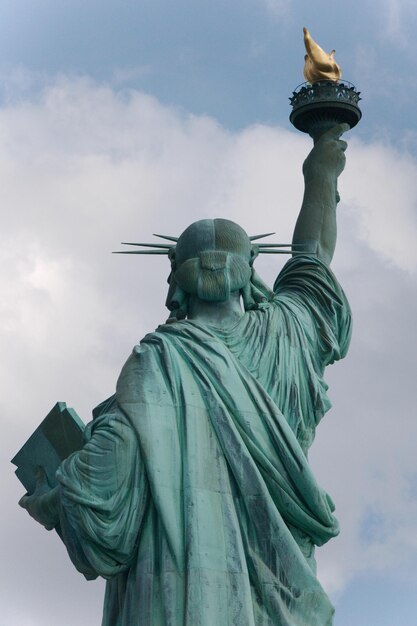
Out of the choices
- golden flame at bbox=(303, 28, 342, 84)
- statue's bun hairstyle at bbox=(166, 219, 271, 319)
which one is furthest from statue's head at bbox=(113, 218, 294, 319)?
golden flame at bbox=(303, 28, 342, 84)

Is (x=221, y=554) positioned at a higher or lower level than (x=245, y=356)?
lower

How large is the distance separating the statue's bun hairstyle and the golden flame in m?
2.61

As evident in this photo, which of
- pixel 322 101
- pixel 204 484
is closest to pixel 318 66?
pixel 322 101

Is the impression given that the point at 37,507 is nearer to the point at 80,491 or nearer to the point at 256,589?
the point at 80,491

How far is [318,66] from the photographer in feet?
76.7

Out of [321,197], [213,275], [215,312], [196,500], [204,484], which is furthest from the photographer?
[321,197]

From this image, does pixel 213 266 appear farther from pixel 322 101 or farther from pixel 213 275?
pixel 322 101

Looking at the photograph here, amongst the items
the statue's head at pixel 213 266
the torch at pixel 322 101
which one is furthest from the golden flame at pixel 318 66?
the statue's head at pixel 213 266

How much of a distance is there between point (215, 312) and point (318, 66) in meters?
3.57

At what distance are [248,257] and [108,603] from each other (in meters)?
3.70

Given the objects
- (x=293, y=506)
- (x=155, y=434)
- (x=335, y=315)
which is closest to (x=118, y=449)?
(x=155, y=434)

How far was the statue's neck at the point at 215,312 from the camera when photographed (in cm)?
2119

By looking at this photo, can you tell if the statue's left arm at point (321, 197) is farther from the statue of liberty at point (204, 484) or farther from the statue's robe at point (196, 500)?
the statue's robe at point (196, 500)

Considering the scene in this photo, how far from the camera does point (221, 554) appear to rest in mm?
19516
